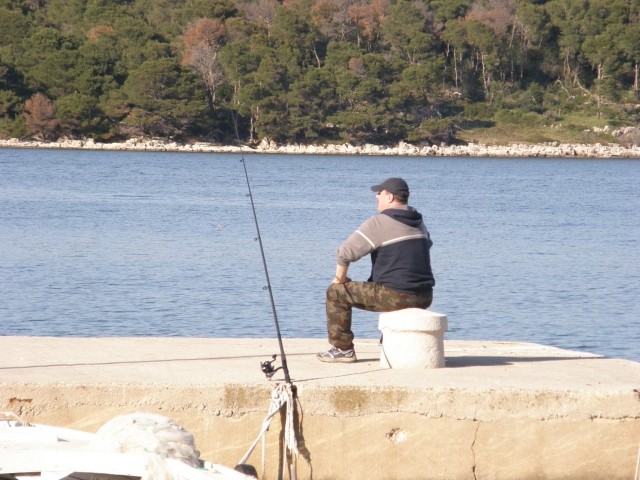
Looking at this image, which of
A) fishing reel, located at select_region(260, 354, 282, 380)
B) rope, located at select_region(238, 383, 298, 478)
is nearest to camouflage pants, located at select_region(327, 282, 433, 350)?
fishing reel, located at select_region(260, 354, 282, 380)

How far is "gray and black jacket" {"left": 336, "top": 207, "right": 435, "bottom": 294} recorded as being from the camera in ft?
23.5

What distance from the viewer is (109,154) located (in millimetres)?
80500

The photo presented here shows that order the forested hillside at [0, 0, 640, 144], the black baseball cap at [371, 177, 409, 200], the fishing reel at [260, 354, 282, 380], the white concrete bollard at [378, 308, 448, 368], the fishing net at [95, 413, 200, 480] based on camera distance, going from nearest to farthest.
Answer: the fishing net at [95, 413, 200, 480] → the fishing reel at [260, 354, 282, 380] → the white concrete bollard at [378, 308, 448, 368] → the black baseball cap at [371, 177, 409, 200] → the forested hillside at [0, 0, 640, 144]

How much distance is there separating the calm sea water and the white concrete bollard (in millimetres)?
6678

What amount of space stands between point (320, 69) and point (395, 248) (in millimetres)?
87819

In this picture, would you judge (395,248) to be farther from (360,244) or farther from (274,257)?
(274,257)

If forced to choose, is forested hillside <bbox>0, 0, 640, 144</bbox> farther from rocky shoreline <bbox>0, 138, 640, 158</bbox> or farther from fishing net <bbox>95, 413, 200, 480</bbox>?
fishing net <bbox>95, 413, 200, 480</bbox>

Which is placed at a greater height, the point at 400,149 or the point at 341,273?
the point at 341,273

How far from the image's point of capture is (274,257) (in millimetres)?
24016

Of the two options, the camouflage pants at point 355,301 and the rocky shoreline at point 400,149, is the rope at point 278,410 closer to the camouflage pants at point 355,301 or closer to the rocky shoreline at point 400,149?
the camouflage pants at point 355,301

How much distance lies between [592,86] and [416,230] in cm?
10024

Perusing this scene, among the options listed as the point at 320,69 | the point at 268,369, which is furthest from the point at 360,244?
the point at 320,69

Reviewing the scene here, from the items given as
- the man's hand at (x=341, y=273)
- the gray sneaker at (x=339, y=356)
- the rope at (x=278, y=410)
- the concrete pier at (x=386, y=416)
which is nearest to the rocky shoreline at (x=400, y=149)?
the gray sneaker at (x=339, y=356)

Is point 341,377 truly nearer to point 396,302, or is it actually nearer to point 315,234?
point 396,302
